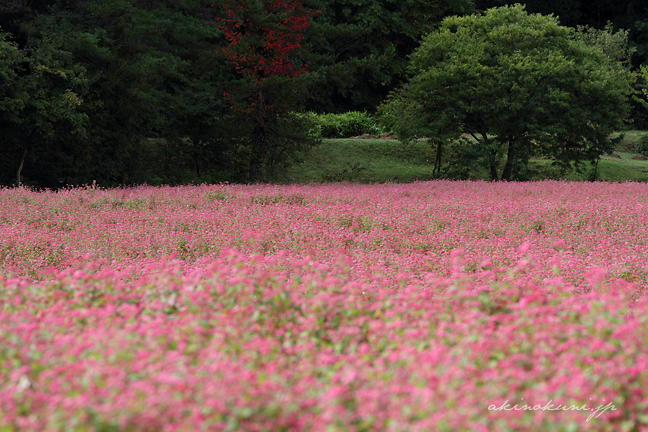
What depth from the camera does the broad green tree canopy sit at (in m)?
23.2

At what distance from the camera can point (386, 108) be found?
28484 millimetres

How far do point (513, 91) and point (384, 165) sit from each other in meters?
8.92

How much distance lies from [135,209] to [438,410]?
392 inches

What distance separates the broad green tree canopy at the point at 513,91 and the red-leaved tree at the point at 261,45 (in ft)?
19.1

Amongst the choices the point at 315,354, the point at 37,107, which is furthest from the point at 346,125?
the point at 315,354

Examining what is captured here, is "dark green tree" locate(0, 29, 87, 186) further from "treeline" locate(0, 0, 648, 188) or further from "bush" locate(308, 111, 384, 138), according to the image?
"bush" locate(308, 111, 384, 138)

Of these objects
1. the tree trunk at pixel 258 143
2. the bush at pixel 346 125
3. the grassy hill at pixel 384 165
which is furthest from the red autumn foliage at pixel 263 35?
the bush at pixel 346 125

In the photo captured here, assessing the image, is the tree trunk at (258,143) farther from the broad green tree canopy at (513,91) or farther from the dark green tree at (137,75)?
the broad green tree canopy at (513,91)

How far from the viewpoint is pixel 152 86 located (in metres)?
22.1

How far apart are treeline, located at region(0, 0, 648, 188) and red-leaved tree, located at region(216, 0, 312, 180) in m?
0.05

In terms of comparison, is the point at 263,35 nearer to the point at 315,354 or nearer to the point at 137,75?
the point at 137,75

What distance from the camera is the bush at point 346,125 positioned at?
119 ft

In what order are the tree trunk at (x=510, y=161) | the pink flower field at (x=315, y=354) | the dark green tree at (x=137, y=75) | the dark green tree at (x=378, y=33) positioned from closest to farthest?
the pink flower field at (x=315, y=354) → the dark green tree at (x=137, y=75) → the tree trunk at (x=510, y=161) → the dark green tree at (x=378, y=33)

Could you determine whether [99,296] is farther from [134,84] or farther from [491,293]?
[134,84]
